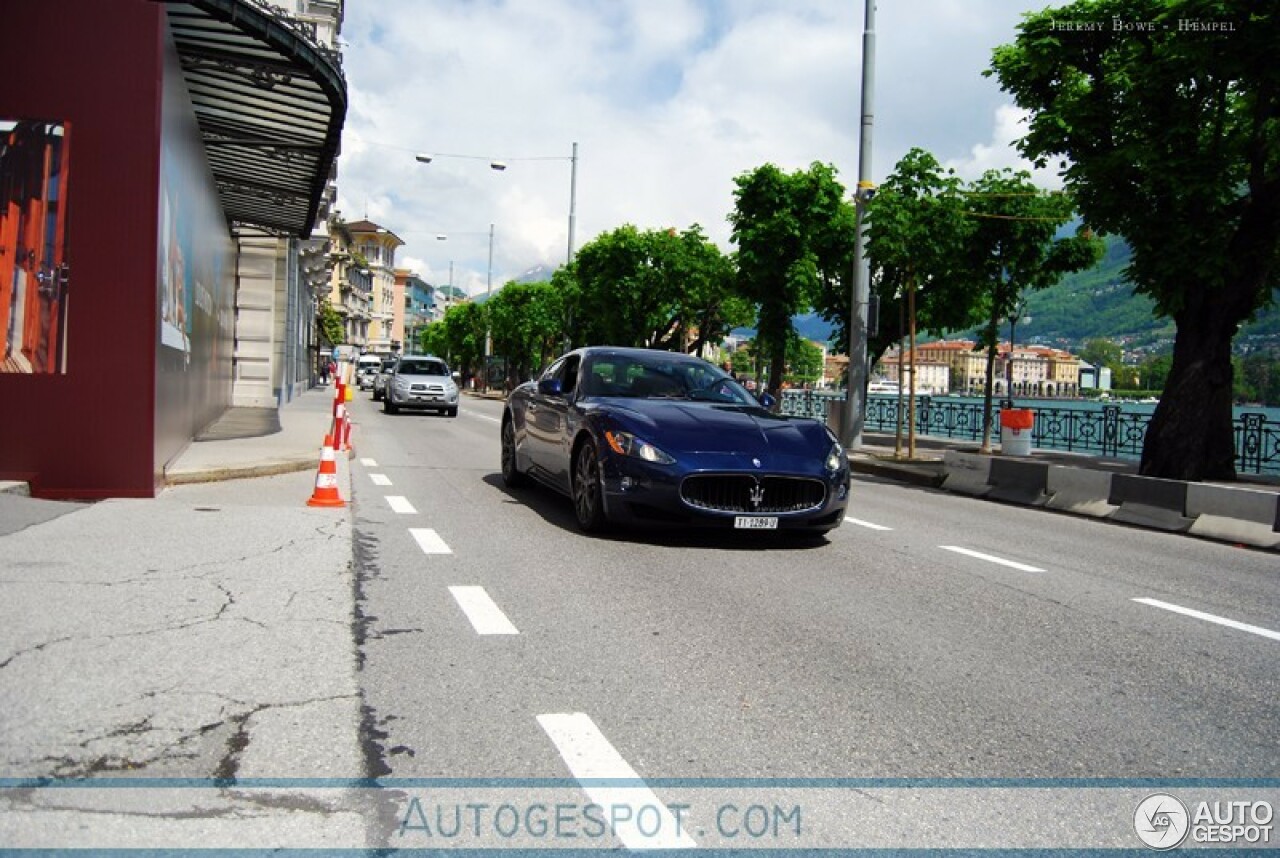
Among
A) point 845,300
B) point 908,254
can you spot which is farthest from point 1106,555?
point 845,300

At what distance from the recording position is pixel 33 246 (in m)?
9.80

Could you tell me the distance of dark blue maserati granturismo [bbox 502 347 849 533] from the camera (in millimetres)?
8125

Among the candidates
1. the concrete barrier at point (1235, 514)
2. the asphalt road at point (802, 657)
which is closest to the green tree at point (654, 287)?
the concrete barrier at point (1235, 514)

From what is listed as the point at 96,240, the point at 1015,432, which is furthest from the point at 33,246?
the point at 1015,432

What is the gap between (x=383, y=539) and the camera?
27.7 ft

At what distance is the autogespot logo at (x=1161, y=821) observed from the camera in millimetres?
3205

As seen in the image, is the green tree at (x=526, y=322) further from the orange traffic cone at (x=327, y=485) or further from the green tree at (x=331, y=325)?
the orange traffic cone at (x=327, y=485)

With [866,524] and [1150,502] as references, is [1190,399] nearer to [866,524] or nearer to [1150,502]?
[1150,502]

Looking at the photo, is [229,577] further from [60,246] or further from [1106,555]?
[1106,555]

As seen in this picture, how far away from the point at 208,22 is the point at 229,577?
22.5 ft

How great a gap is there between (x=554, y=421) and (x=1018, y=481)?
7055mm

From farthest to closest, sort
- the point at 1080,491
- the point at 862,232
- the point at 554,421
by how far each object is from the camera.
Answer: the point at 862,232 < the point at 1080,491 < the point at 554,421

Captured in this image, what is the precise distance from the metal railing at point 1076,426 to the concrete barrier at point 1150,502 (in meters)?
5.72

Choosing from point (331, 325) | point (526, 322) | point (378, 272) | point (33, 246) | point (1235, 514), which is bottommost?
point (1235, 514)
